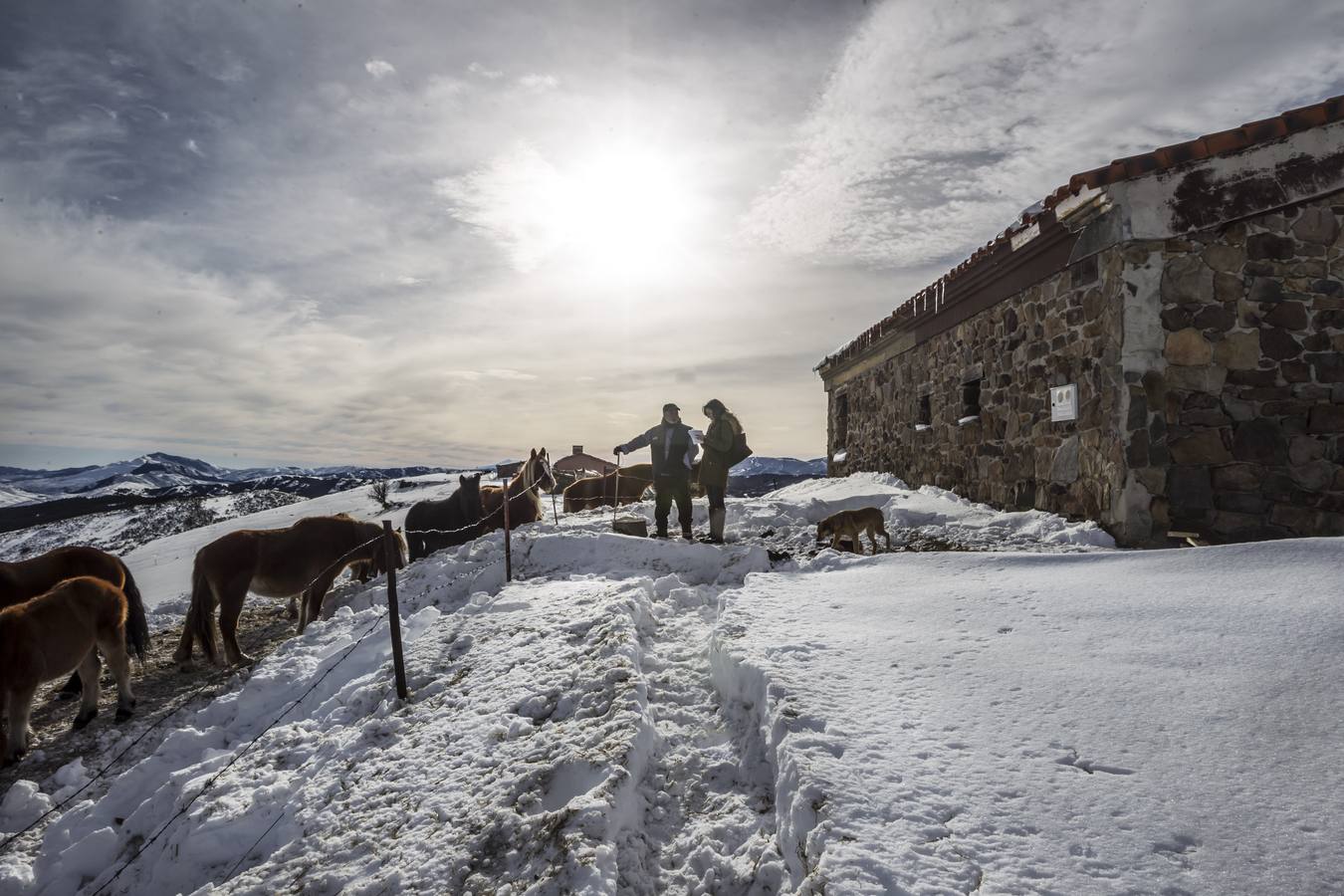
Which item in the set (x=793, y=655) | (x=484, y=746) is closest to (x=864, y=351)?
(x=793, y=655)

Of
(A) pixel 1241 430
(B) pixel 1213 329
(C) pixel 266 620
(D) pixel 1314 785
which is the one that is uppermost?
(B) pixel 1213 329

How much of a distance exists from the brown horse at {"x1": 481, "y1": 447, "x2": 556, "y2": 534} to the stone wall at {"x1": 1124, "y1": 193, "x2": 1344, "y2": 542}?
885cm

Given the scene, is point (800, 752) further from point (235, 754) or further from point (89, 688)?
point (89, 688)

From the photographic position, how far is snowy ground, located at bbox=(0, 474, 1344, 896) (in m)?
2.01

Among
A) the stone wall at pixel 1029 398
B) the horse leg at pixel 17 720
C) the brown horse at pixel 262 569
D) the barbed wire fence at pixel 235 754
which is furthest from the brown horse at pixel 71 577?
the stone wall at pixel 1029 398

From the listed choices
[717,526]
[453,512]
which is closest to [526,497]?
[453,512]

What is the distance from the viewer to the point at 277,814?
11.0 feet

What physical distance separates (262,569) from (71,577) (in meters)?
1.63

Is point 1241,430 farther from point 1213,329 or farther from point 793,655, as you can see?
point 793,655

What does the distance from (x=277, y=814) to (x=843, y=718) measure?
301 centimetres

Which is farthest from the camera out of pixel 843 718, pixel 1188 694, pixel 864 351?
pixel 864 351

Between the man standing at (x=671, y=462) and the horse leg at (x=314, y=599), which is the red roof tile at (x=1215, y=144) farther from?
the horse leg at (x=314, y=599)

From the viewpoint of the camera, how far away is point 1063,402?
721 centimetres

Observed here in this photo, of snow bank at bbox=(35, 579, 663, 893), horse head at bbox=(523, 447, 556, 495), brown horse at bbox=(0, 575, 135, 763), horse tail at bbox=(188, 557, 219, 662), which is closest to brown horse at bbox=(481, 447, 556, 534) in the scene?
horse head at bbox=(523, 447, 556, 495)
